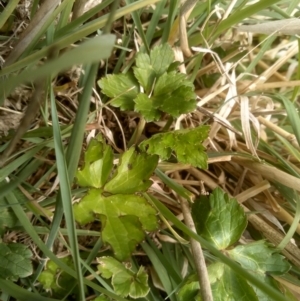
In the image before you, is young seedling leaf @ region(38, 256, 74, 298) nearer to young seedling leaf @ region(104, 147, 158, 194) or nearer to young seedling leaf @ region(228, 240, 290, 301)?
young seedling leaf @ region(104, 147, 158, 194)

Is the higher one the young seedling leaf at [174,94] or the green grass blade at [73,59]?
the green grass blade at [73,59]

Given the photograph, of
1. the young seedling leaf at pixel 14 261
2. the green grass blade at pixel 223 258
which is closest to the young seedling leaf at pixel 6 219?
the young seedling leaf at pixel 14 261

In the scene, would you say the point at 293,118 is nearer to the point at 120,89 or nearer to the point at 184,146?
the point at 184,146

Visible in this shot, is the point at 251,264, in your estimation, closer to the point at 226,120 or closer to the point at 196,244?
the point at 196,244

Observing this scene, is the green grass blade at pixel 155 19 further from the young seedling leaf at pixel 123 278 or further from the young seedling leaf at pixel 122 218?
the young seedling leaf at pixel 123 278

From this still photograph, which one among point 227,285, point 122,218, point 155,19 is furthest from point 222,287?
point 155,19

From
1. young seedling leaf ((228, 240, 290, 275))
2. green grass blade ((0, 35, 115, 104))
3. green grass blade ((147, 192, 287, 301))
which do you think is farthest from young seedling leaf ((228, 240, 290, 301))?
green grass blade ((0, 35, 115, 104))

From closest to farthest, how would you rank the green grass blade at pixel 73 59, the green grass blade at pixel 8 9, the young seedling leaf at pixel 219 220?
the green grass blade at pixel 73 59 < the green grass blade at pixel 8 9 < the young seedling leaf at pixel 219 220

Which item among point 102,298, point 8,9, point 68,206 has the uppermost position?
point 8,9
